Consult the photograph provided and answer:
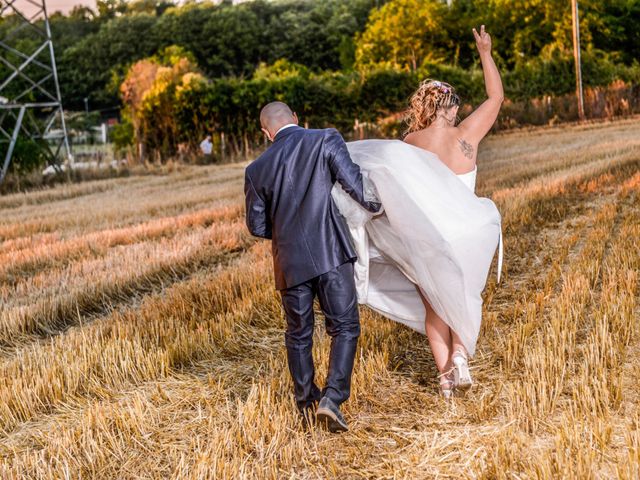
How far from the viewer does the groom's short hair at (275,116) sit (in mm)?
4168

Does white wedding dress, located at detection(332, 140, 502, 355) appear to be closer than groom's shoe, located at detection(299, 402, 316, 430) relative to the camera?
No

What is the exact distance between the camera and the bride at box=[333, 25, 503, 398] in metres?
4.23

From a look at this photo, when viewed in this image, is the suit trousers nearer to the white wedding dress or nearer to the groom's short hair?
the white wedding dress

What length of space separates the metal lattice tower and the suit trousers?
16868mm

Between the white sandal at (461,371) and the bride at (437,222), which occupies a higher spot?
the bride at (437,222)

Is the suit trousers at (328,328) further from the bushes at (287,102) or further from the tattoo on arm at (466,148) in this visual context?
the bushes at (287,102)

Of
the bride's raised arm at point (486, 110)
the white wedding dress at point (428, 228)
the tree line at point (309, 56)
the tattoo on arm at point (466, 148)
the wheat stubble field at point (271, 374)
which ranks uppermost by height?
the tree line at point (309, 56)

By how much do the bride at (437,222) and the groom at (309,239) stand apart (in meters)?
0.20

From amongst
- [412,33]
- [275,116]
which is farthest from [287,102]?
[275,116]

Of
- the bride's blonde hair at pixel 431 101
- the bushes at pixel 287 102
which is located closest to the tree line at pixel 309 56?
the bushes at pixel 287 102

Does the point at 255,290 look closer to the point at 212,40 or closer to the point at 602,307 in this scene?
the point at 602,307

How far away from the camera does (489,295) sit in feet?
20.9

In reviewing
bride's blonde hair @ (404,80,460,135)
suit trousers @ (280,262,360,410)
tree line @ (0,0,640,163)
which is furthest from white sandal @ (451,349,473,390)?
tree line @ (0,0,640,163)

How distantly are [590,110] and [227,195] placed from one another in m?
26.0
